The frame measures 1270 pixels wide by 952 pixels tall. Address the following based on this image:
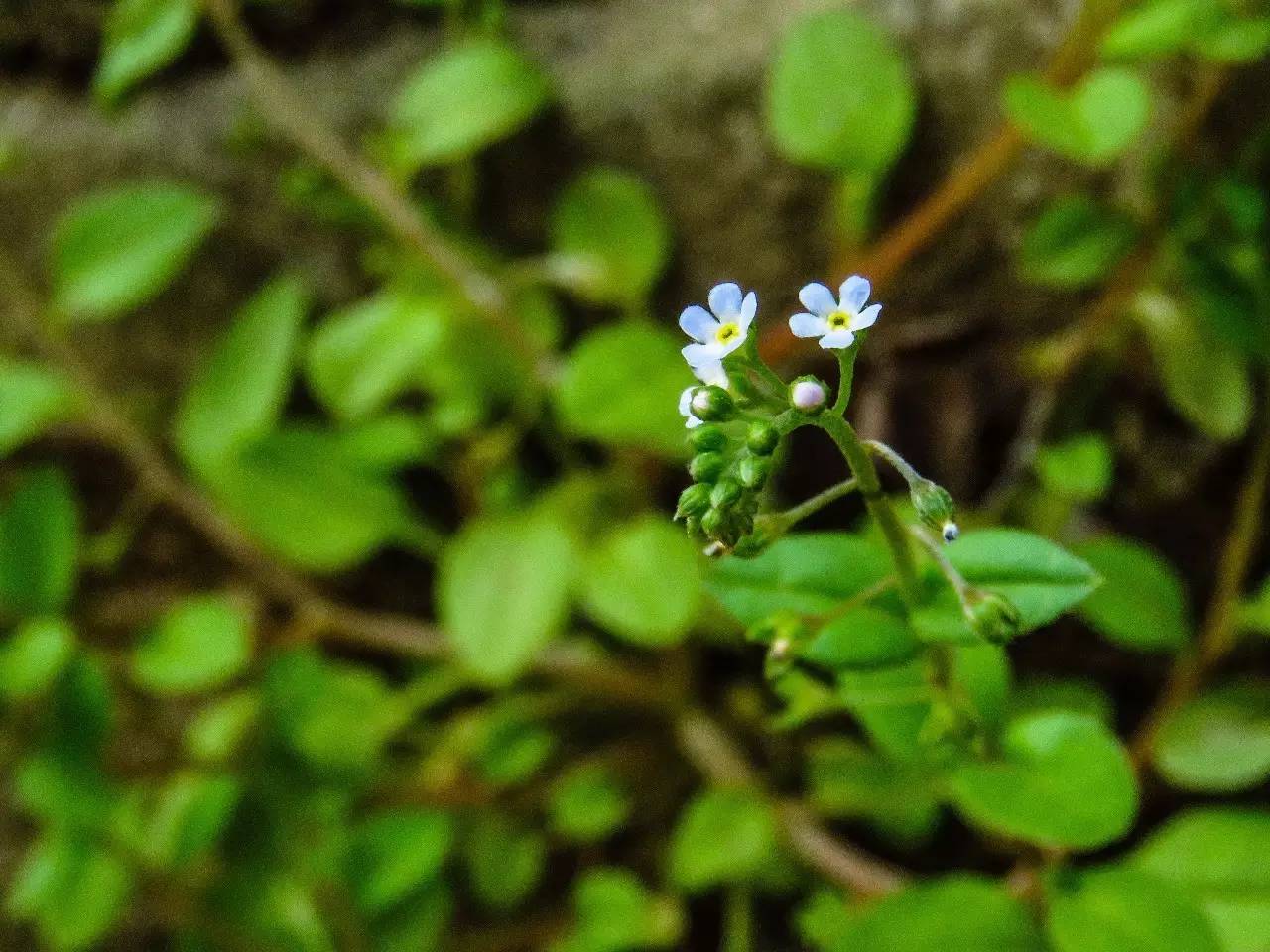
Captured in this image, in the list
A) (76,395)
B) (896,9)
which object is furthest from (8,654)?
(896,9)

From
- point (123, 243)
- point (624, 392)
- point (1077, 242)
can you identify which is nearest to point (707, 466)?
point (624, 392)

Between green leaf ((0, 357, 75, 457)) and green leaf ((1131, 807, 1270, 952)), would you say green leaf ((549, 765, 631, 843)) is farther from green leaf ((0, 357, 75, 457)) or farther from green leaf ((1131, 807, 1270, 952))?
green leaf ((0, 357, 75, 457))

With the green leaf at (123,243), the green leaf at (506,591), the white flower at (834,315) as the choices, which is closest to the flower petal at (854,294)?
the white flower at (834,315)

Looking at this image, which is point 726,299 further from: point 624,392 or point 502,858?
point 502,858

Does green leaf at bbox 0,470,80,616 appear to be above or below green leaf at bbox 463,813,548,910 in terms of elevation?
above

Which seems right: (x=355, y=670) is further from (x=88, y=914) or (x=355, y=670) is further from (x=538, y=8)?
(x=538, y=8)

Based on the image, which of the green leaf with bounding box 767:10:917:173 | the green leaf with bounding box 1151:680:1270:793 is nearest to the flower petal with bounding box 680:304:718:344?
the green leaf with bounding box 767:10:917:173
